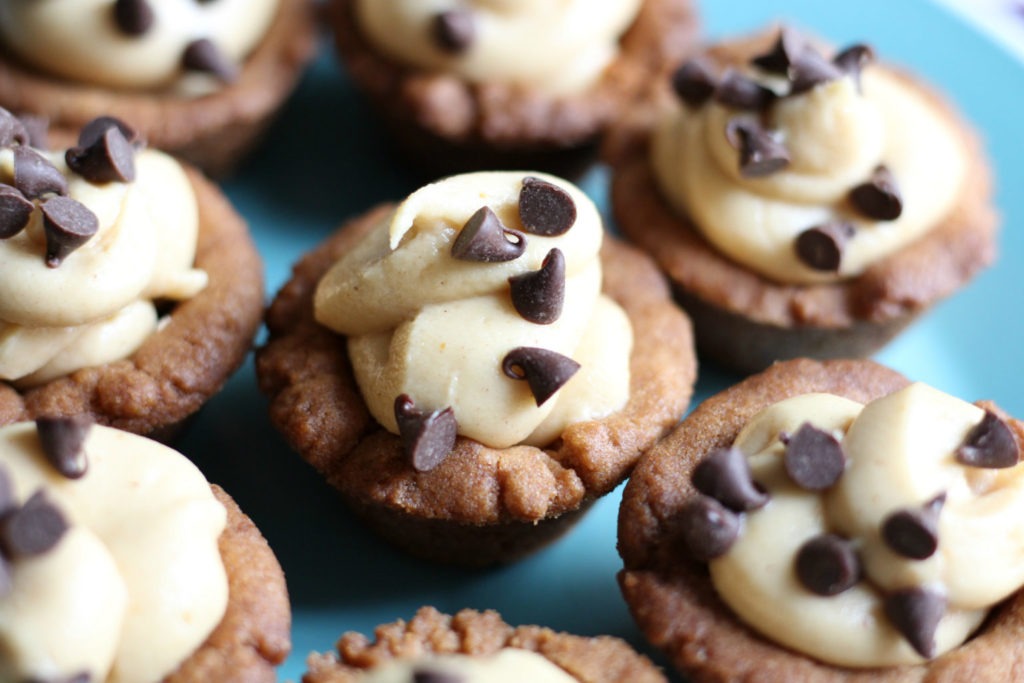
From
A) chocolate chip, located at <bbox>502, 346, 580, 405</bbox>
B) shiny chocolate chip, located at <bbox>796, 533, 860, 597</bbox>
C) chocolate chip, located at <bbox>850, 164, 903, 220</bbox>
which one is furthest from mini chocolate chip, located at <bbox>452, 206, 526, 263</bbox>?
chocolate chip, located at <bbox>850, 164, 903, 220</bbox>

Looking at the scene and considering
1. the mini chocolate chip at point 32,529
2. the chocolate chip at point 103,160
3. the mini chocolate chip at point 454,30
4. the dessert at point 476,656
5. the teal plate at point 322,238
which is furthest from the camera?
the mini chocolate chip at point 454,30

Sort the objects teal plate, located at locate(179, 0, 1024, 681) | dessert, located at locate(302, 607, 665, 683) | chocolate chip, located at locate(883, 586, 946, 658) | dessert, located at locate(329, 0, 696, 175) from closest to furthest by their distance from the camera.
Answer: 1. chocolate chip, located at locate(883, 586, 946, 658)
2. dessert, located at locate(302, 607, 665, 683)
3. teal plate, located at locate(179, 0, 1024, 681)
4. dessert, located at locate(329, 0, 696, 175)

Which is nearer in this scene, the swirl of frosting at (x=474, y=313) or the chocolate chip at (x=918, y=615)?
the chocolate chip at (x=918, y=615)

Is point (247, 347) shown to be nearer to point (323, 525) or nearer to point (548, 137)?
point (323, 525)

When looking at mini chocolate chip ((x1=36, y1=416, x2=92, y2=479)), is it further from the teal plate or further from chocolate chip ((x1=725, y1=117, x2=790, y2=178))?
chocolate chip ((x1=725, y1=117, x2=790, y2=178))

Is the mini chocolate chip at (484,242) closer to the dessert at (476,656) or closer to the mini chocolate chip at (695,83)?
the dessert at (476,656)

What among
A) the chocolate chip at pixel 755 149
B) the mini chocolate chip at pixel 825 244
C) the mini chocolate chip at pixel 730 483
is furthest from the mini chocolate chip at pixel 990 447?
the chocolate chip at pixel 755 149

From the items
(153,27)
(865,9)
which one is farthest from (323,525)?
(865,9)
